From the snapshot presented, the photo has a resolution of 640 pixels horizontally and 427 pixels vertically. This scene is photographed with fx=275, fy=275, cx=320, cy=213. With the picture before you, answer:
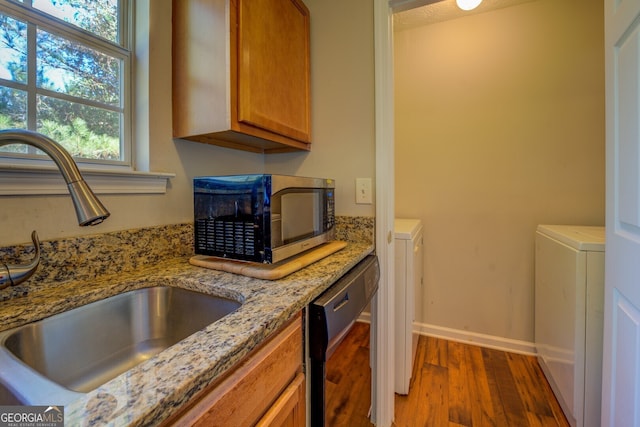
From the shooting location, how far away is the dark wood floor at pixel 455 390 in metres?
1.18

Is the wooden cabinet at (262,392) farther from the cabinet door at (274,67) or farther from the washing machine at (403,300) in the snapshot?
the washing machine at (403,300)

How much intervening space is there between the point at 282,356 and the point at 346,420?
94 centimetres

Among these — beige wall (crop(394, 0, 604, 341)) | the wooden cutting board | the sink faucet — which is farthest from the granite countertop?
beige wall (crop(394, 0, 604, 341))

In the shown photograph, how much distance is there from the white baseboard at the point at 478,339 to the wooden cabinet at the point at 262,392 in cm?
134

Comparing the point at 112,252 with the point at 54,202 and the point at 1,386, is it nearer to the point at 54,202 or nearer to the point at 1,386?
the point at 54,202

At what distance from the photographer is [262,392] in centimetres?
54

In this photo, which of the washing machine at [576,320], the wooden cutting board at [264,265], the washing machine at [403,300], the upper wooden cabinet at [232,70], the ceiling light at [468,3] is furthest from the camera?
the ceiling light at [468,3]

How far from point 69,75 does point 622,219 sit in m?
1.72

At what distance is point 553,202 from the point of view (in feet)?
5.82

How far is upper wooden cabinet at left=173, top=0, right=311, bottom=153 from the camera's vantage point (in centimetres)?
92

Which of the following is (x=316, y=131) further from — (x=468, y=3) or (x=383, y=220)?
(x=468, y=3)

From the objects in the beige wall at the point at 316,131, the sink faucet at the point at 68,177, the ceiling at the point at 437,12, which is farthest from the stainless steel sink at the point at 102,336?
the ceiling at the point at 437,12

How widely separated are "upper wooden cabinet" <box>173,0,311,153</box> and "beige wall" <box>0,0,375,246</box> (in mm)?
57

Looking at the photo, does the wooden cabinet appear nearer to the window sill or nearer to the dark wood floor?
the dark wood floor
